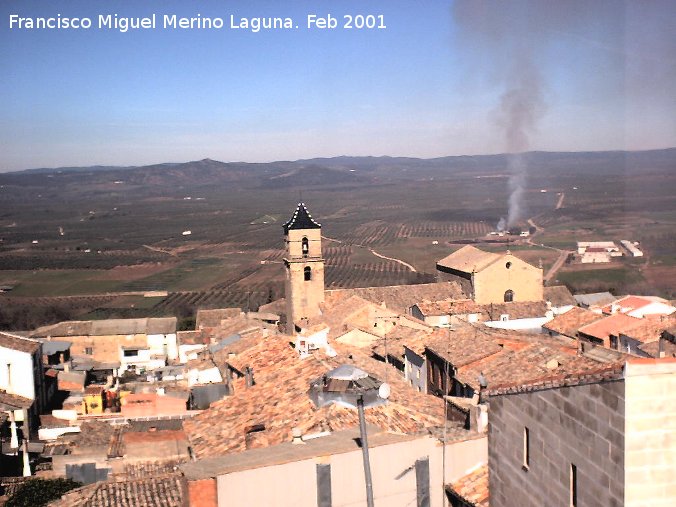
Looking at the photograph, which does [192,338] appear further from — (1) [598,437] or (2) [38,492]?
(1) [598,437]

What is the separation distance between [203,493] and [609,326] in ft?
51.6

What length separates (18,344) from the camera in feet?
66.7

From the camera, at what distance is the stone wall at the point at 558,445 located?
4.60 metres

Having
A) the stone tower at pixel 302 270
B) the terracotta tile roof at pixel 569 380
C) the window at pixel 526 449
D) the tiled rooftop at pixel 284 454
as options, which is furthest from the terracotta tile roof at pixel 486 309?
the window at pixel 526 449

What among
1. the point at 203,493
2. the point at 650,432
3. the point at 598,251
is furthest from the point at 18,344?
the point at 598,251

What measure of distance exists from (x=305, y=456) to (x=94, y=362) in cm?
2340

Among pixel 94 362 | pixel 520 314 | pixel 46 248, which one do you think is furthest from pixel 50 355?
pixel 46 248

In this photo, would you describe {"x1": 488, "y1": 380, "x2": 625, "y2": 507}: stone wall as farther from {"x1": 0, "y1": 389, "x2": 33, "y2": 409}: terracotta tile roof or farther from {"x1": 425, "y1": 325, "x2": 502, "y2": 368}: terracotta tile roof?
{"x1": 0, "y1": 389, "x2": 33, "y2": 409}: terracotta tile roof

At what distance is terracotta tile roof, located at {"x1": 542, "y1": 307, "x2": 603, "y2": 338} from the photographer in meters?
21.9

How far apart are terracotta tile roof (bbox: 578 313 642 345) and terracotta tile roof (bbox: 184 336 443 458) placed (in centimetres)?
684

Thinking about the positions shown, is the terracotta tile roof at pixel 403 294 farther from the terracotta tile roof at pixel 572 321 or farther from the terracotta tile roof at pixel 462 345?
the terracotta tile roof at pixel 462 345

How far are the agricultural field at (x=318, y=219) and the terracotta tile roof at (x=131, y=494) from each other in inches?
1326

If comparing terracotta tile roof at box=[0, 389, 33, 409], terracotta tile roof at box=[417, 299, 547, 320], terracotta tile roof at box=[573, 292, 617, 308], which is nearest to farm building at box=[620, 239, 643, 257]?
terracotta tile roof at box=[573, 292, 617, 308]

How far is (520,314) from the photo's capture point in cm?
2619
